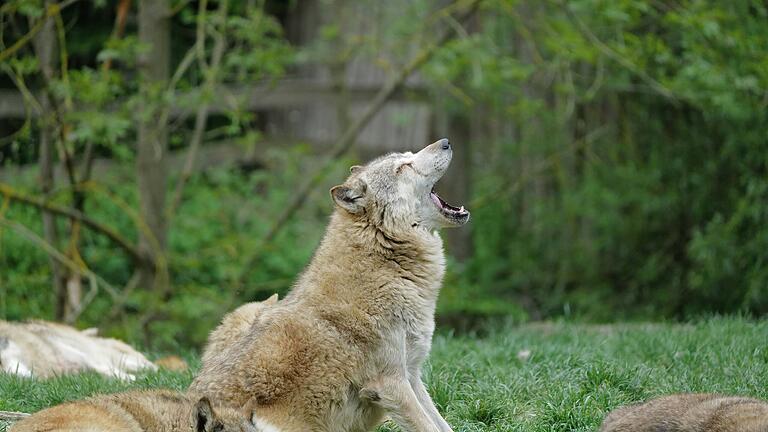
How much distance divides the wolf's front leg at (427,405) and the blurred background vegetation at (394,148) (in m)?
5.42

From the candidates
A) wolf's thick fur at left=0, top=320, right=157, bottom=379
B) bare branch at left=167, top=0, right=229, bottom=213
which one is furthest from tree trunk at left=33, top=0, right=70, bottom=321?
wolf's thick fur at left=0, top=320, right=157, bottom=379

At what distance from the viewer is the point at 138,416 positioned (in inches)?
209

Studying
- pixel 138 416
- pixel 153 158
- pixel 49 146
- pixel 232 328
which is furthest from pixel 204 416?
pixel 153 158

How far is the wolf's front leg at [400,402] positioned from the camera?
5.61 meters

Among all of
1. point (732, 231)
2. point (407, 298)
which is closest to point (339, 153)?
point (732, 231)

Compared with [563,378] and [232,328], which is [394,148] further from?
[232,328]

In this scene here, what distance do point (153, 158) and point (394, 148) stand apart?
511 centimetres

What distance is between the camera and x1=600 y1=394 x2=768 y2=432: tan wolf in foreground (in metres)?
5.06

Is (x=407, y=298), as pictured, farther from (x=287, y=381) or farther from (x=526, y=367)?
(x=526, y=367)

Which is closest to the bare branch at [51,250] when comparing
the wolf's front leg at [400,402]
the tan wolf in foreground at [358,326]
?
the tan wolf in foreground at [358,326]

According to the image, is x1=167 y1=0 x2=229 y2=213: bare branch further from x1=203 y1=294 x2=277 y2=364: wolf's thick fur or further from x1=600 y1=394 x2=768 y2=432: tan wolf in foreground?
x1=600 y1=394 x2=768 y2=432: tan wolf in foreground

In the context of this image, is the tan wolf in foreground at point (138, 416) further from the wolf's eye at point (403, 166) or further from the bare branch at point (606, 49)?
the bare branch at point (606, 49)

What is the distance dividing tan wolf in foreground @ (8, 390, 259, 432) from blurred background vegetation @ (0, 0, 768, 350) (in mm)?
5276

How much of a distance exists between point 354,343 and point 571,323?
4.95 m
